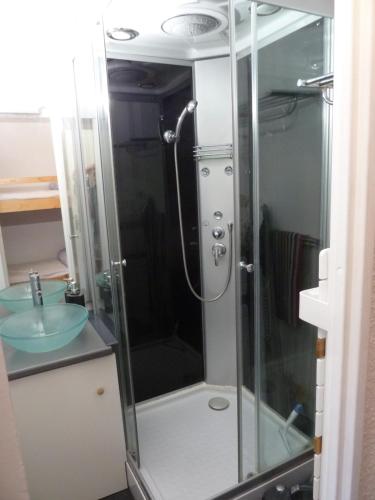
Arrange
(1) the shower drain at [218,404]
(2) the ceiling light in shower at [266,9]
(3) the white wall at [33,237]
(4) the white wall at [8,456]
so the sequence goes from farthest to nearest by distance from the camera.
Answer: (1) the shower drain at [218,404] < (3) the white wall at [33,237] < (2) the ceiling light in shower at [266,9] < (4) the white wall at [8,456]

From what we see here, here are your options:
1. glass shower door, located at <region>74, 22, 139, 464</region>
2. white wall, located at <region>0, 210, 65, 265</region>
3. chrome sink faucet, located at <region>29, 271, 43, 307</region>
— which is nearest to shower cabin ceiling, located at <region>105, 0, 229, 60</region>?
glass shower door, located at <region>74, 22, 139, 464</region>

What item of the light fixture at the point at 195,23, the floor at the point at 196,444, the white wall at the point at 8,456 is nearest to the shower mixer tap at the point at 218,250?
the floor at the point at 196,444

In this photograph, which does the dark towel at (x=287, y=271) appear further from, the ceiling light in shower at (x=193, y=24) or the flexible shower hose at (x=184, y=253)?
the ceiling light in shower at (x=193, y=24)

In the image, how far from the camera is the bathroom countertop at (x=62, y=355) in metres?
1.38

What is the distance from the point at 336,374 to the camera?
2.39ft

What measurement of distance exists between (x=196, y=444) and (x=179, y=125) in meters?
1.88

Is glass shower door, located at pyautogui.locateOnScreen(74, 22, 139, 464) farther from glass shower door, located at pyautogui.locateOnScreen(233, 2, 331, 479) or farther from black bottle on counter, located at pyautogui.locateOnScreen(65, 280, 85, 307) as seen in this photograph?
glass shower door, located at pyautogui.locateOnScreen(233, 2, 331, 479)

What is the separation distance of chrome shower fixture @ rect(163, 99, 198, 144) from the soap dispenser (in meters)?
1.05

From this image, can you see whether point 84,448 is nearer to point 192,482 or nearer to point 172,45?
point 192,482

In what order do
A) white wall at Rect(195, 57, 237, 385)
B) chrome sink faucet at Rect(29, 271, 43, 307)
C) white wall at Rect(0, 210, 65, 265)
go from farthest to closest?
white wall at Rect(195, 57, 237, 385), white wall at Rect(0, 210, 65, 265), chrome sink faucet at Rect(29, 271, 43, 307)

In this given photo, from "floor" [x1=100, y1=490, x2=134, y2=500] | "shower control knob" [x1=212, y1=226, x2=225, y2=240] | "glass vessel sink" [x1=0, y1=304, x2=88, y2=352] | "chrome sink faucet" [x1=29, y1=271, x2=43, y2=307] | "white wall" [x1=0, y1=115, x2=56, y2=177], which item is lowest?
"floor" [x1=100, y1=490, x2=134, y2=500]

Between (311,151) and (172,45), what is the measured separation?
1.07 m

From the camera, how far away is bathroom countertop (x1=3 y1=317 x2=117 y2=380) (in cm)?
138

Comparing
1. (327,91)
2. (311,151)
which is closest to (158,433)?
(311,151)
